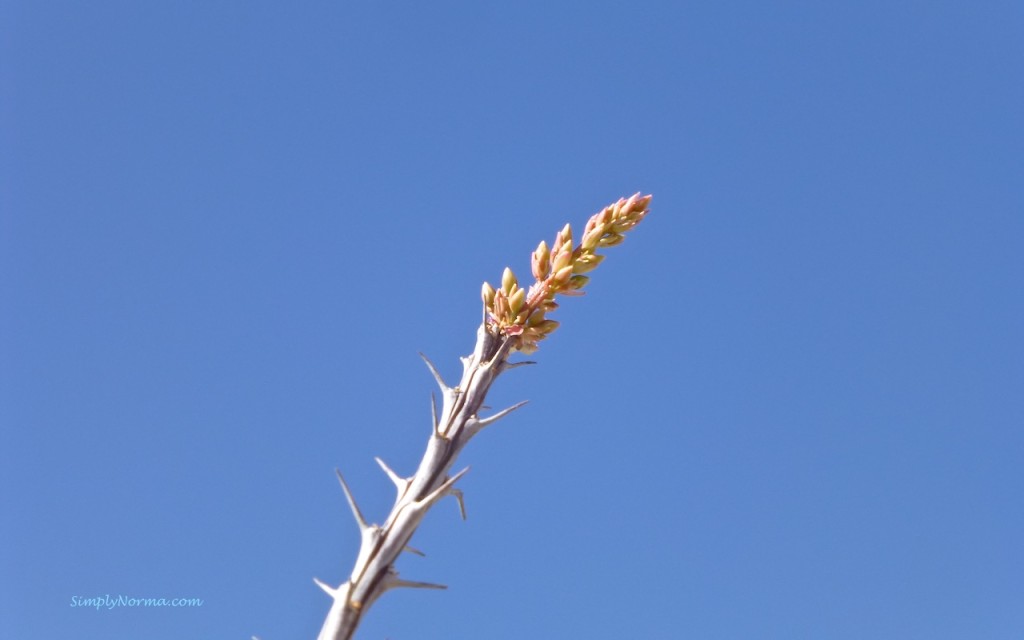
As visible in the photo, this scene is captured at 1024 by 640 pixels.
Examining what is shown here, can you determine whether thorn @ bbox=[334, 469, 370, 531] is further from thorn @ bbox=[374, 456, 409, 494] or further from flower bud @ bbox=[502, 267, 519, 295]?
flower bud @ bbox=[502, 267, 519, 295]

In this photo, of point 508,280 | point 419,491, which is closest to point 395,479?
point 419,491

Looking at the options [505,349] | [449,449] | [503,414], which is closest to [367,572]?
[449,449]

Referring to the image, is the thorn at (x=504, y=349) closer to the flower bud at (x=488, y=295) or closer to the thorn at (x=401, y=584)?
the flower bud at (x=488, y=295)

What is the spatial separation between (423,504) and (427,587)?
262 mm

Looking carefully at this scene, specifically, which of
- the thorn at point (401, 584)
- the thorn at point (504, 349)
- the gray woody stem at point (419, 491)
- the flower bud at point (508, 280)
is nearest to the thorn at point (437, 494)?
the gray woody stem at point (419, 491)

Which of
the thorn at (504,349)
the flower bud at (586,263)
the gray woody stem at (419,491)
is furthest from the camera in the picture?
the flower bud at (586,263)

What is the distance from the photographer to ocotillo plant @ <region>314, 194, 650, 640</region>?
2.54 m

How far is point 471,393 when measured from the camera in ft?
9.60

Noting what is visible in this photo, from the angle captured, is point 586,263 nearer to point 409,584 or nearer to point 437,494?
point 437,494

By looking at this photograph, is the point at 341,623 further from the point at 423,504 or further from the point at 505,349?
the point at 505,349

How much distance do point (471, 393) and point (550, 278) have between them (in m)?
0.60

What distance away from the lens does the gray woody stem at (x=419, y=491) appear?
98.6 inches

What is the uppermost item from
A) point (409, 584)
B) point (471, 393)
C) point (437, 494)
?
point (471, 393)

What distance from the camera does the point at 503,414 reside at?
283cm
